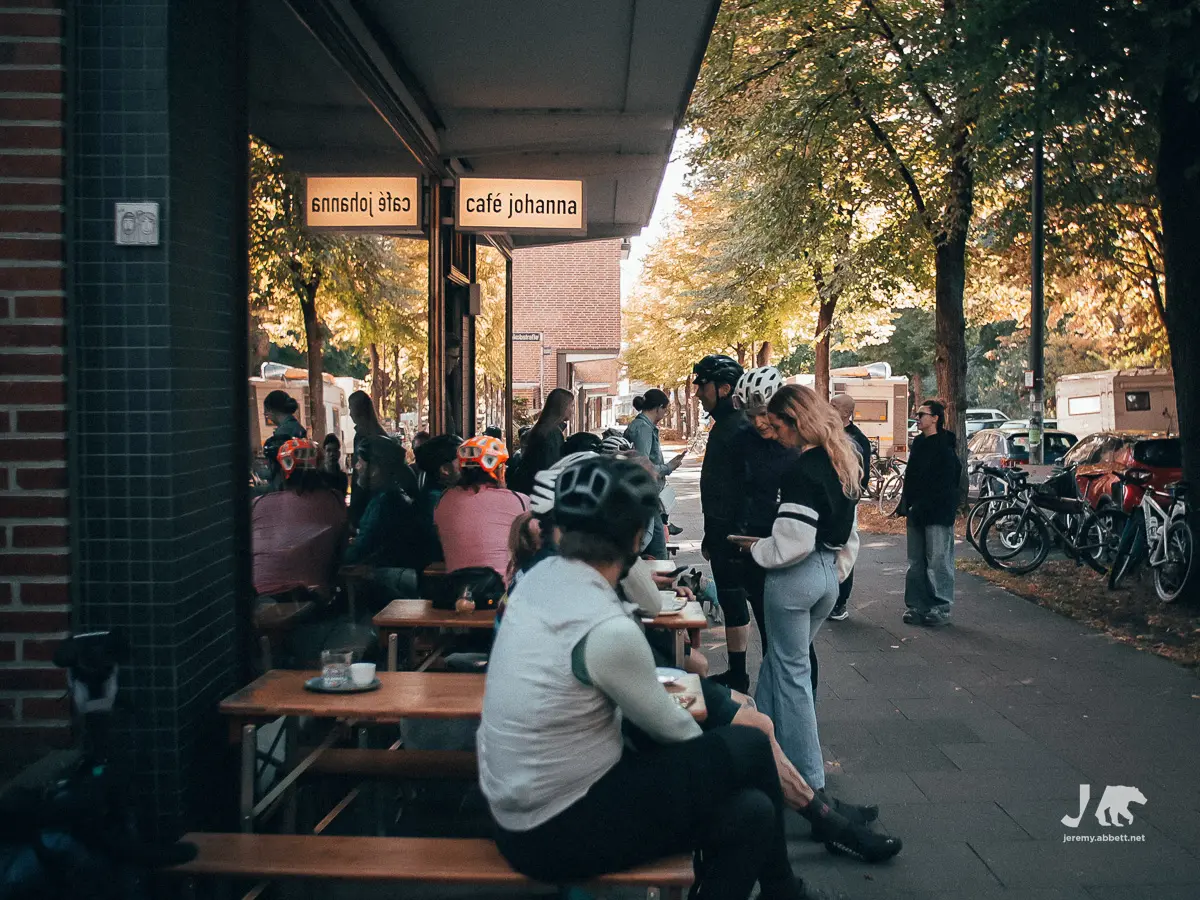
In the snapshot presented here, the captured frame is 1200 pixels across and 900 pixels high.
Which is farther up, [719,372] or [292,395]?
[719,372]

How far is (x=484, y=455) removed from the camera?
21.2 ft

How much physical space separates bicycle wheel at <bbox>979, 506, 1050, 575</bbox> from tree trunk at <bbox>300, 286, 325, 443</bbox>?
31.4 ft

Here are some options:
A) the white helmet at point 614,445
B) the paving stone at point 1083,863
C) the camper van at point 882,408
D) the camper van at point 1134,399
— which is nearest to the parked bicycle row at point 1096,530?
the white helmet at point 614,445

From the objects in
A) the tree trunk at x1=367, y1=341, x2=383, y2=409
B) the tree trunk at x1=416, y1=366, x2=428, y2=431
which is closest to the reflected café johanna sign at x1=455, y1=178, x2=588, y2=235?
the tree trunk at x1=416, y1=366, x2=428, y2=431

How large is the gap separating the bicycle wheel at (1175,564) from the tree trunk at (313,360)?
8298 millimetres

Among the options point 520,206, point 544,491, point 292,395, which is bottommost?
point 544,491

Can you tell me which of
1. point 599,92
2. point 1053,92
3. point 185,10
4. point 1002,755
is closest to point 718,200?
point 1053,92

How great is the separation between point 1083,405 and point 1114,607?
24.1 metres

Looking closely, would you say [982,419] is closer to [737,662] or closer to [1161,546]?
[1161,546]

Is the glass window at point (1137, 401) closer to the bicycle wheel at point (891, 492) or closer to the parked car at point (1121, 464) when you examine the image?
the bicycle wheel at point (891, 492)

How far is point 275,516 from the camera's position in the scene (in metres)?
6.23

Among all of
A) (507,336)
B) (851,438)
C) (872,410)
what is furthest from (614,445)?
(872,410)

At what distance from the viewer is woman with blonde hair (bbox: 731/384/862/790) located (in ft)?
18.1

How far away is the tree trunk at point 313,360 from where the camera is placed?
620 cm
